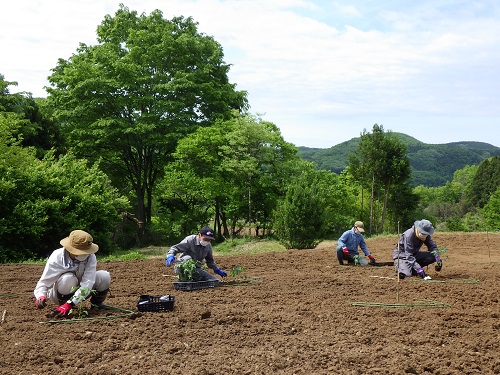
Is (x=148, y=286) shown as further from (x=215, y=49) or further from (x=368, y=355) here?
(x=215, y=49)

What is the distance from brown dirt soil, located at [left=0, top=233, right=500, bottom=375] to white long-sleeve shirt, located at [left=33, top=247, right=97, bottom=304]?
36 centimetres

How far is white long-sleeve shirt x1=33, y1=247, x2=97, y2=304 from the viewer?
5.45m

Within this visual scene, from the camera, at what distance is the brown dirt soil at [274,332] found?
4008mm

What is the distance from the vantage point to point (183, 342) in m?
4.64

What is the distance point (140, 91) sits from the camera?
24.5m

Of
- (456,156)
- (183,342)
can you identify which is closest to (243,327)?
(183,342)

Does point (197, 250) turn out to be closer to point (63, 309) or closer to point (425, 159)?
point (63, 309)

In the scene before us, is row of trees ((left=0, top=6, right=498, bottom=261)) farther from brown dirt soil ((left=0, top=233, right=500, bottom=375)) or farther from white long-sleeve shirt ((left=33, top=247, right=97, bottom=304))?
white long-sleeve shirt ((left=33, top=247, right=97, bottom=304))

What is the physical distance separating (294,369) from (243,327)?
1.32m

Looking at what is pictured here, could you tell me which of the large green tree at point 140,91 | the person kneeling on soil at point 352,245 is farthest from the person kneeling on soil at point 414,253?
the large green tree at point 140,91

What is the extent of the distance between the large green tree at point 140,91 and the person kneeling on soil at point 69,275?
1840 cm

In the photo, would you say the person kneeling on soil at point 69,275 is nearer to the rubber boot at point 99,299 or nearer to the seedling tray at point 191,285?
the rubber boot at point 99,299

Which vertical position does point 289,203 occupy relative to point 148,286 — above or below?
above

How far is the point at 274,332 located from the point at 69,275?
2433mm
